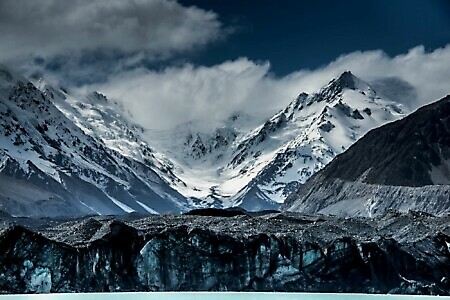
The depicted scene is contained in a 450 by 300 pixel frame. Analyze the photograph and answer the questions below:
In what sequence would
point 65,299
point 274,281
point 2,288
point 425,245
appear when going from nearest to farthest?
point 65,299
point 2,288
point 274,281
point 425,245

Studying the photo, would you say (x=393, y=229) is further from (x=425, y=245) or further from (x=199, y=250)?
(x=199, y=250)

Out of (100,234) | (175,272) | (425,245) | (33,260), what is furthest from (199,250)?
(425,245)

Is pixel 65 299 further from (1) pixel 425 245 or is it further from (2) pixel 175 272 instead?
(1) pixel 425 245

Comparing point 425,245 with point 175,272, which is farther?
point 425,245

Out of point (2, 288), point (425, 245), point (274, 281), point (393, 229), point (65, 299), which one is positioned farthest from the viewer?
point (393, 229)

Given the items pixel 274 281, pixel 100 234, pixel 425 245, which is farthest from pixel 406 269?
pixel 100 234

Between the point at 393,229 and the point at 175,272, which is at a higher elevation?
the point at 393,229
